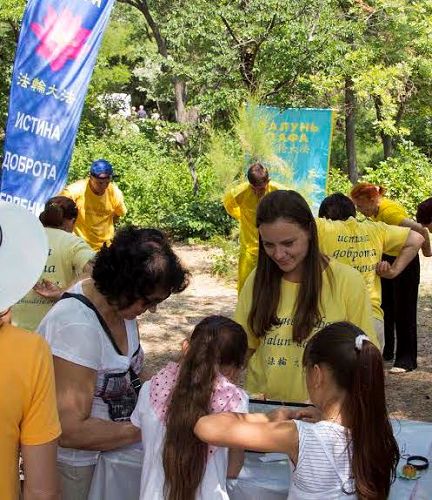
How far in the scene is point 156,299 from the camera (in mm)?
2334

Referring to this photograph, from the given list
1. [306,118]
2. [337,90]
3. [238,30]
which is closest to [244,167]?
[306,118]

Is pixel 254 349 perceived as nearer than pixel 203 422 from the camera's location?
No

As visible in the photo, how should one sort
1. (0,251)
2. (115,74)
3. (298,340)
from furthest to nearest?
(115,74) → (298,340) → (0,251)

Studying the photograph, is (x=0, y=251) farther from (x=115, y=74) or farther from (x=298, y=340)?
(x=115, y=74)

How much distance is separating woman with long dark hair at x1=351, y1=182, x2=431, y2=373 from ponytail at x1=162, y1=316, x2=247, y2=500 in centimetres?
355

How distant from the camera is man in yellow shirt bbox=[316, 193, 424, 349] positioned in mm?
4492

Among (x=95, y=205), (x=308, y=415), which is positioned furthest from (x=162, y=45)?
(x=308, y=415)

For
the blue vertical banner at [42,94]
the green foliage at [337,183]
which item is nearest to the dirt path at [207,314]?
the blue vertical banner at [42,94]

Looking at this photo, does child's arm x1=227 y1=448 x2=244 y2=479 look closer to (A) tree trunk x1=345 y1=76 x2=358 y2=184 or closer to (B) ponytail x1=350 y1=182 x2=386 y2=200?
(B) ponytail x1=350 y1=182 x2=386 y2=200

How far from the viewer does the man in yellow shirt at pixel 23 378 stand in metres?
1.61

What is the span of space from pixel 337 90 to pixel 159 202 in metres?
3.95

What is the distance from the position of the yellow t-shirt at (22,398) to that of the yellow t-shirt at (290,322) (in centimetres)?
120

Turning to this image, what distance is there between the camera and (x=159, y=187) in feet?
45.1

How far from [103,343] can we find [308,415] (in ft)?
2.28
